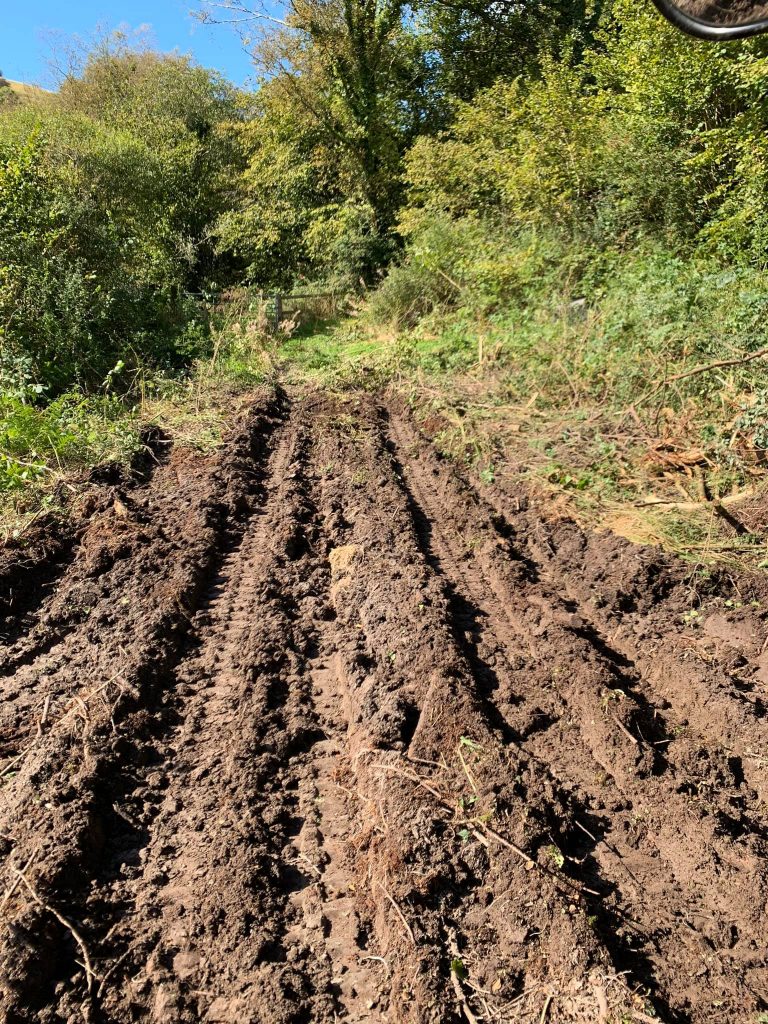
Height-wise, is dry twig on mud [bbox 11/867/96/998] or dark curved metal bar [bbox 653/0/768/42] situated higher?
dark curved metal bar [bbox 653/0/768/42]

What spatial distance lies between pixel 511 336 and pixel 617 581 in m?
5.58

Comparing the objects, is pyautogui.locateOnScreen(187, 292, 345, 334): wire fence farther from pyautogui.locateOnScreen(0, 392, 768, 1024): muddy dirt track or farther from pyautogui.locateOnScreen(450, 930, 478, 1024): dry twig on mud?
pyautogui.locateOnScreen(450, 930, 478, 1024): dry twig on mud

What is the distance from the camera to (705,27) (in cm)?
172

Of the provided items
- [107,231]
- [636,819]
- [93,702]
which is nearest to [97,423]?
[93,702]

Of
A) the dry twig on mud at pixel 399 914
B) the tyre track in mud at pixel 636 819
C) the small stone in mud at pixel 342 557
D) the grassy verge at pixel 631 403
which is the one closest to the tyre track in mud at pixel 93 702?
the small stone in mud at pixel 342 557

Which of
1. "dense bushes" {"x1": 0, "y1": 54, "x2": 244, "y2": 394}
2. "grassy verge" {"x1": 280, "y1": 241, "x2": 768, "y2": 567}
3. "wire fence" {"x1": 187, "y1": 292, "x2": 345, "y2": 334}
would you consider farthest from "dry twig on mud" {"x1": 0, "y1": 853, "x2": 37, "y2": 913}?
"wire fence" {"x1": 187, "y1": 292, "x2": 345, "y2": 334}

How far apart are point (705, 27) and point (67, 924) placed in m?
3.66

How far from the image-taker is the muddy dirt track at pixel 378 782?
232 centimetres

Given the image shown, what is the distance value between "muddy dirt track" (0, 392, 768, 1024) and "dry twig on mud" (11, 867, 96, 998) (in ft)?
0.04

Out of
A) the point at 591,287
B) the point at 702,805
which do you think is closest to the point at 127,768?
the point at 702,805

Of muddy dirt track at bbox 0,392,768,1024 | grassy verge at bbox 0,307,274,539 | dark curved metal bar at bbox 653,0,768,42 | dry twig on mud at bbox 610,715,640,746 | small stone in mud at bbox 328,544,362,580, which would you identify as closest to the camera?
dark curved metal bar at bbox 653,0,768,42

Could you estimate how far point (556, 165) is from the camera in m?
11.3

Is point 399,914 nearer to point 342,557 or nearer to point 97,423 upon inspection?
point 342,557

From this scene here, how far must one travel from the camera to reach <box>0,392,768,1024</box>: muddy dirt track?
2.32 metres
